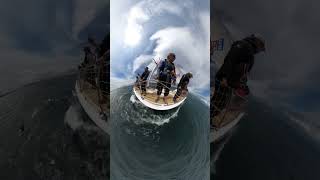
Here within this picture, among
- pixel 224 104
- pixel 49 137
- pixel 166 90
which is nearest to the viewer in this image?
pixel 49 137

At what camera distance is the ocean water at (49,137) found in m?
3.90

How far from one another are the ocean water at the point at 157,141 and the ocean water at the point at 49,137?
0.56 feet

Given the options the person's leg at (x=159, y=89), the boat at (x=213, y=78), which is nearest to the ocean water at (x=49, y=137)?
the person's leg at (x=159, y=89)

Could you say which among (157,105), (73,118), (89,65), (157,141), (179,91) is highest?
→ (89,65)

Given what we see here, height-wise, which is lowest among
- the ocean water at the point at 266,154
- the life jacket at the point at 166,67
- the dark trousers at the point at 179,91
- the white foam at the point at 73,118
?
the ocean water at the point at 266,154

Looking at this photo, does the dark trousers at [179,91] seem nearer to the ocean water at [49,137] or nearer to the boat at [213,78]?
the boat at [213,78]

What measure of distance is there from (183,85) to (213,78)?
1.01ft

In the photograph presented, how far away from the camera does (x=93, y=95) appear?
4062mm

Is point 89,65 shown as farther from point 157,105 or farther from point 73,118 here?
point 157,105

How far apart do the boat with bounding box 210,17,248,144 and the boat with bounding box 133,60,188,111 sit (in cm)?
34

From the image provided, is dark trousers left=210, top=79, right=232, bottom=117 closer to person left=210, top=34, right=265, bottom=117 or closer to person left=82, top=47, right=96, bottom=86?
person left=210, top=34, right=265, bottom=117

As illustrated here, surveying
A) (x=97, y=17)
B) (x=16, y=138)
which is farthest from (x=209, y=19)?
(x=16, y=138)

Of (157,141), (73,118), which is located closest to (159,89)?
(157,141)

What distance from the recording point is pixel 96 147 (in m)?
3.99
